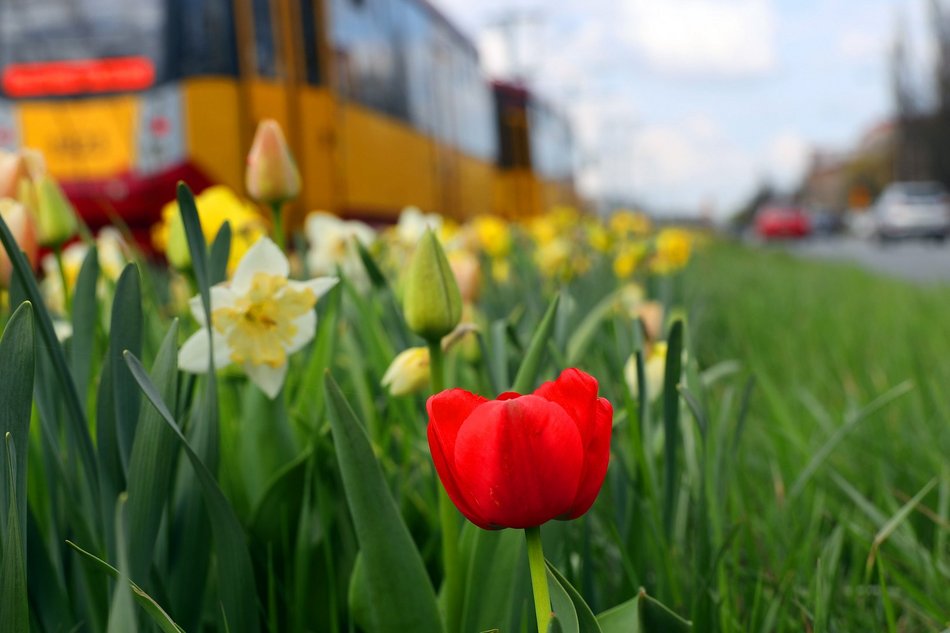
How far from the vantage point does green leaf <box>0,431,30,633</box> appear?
67 centimetres

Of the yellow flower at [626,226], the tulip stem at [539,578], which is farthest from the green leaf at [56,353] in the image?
the yellow flower at [626,226]

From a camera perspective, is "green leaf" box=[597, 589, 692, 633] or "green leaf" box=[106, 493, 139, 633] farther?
"green leaf" box=[597, 589, 692, 633]

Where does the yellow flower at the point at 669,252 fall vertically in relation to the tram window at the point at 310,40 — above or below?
below

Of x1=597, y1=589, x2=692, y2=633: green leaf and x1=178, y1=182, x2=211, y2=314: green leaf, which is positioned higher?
x1=178, y1=182, x2=211, y2=314: green leaf

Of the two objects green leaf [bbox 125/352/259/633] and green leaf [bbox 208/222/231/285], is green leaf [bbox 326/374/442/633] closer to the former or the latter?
green leaf [bbox 125/352/259/633]

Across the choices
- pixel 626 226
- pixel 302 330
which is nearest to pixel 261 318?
pixel 302 330

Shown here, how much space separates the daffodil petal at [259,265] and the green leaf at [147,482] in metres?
0.24

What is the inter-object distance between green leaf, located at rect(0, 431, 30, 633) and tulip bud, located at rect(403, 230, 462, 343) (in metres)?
0.34

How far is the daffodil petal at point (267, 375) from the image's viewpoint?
108 cm

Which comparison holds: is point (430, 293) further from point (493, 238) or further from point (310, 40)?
point (310, 40)

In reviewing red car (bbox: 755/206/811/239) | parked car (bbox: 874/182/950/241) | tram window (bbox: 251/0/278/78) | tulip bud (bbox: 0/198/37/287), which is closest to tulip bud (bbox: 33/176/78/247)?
tulip bud (bbox: 0/198/37/287)

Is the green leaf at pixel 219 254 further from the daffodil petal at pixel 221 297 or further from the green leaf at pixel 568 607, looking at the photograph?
the green leaf at pixel 568 607

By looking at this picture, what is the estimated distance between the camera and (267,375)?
3.56 ft

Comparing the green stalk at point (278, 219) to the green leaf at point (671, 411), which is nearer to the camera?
the green leaf at point (671, 411)
